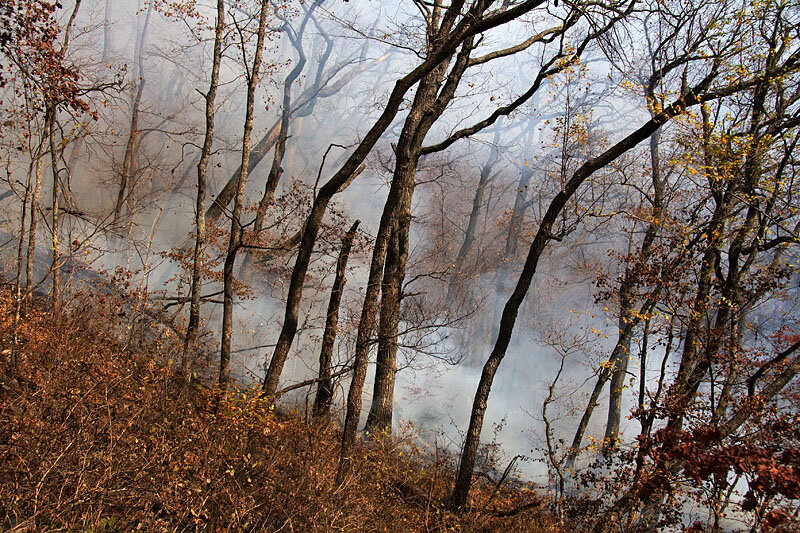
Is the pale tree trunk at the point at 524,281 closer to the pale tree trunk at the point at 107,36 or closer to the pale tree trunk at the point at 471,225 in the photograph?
the pale tree trunk at the point at 471,225

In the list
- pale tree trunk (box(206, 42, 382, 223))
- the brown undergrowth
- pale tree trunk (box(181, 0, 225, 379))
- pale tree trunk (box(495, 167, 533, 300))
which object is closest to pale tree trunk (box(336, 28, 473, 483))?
the brown undergrowth

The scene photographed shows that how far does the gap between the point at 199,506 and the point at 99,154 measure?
76.2 feet

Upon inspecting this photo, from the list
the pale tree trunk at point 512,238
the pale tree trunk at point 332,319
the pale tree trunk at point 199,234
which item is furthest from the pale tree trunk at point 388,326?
the pale tree trunk at point 512,238

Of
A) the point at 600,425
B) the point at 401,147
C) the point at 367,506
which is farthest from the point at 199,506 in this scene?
the point at 600,425

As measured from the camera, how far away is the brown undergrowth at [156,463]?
4.12 meters

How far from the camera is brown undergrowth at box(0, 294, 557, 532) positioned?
4125 mm

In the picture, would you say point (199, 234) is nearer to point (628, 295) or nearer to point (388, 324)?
point (388, 324)

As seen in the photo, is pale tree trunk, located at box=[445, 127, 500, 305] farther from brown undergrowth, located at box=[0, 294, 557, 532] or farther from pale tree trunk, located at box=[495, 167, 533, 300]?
brown undergrowth, located at box=[0, 294, 557, 532]

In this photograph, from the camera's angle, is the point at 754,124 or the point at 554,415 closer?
the point at 754,124

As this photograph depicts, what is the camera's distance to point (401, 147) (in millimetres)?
9266

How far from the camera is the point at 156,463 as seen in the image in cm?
475

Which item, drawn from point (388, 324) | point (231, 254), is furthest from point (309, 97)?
point (388, 324)

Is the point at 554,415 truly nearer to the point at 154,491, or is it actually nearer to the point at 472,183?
the point at 472,183

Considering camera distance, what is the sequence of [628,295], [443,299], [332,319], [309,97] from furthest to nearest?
1. [309,97]
2. [443,299]
3. [628,295]
4. [332,319]
